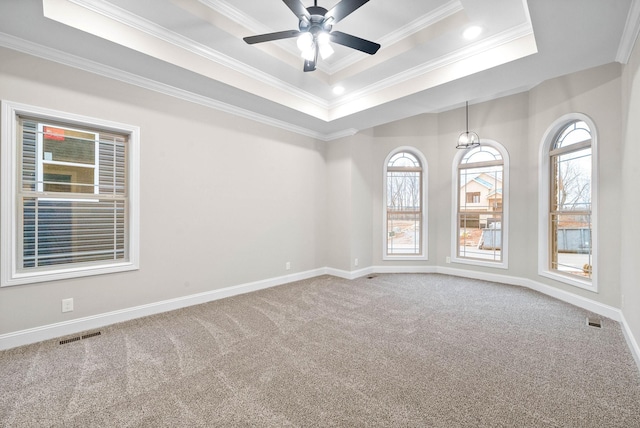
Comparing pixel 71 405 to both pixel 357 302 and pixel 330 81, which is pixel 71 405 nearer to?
pixel 357 302

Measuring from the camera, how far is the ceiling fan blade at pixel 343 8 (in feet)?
6.57

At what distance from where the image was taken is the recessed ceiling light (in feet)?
8.94

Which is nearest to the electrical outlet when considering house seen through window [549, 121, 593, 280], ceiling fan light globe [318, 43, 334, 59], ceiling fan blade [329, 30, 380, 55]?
ceiling fan light globe [318, 43, 334, 59]

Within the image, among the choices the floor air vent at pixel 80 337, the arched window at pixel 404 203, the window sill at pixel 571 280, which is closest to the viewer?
the floor air vent at pixel 80 337

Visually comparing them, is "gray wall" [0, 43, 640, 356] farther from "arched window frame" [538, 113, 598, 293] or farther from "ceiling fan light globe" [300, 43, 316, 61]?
"ceiling fan light globe" [300, 43, 316, 61]

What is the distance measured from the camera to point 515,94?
185 inches

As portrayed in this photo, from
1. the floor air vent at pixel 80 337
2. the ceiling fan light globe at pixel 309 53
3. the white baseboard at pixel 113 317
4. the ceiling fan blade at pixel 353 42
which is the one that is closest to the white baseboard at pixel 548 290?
the white baseboard at pixel 113 317

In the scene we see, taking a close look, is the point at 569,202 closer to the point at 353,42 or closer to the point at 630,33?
the point at 630,33

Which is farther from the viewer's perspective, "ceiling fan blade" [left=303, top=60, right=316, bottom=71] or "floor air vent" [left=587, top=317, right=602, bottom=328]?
"floor air vent" [left=587, top=317, right=602, bottom=328]

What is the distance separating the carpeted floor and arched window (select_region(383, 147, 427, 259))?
7.44 ft

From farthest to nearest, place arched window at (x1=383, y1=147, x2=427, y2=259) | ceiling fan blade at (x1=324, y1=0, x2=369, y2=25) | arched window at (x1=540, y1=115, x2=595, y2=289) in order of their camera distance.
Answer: arched window at (x1=383, y1=147, x2=427, y2=259) → arched window at (x1=540, y1=115, x2=595, y2=289) → ceiling fan blade at (x1=324, y1=0, x2=369, y2=25)

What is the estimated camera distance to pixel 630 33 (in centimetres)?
236

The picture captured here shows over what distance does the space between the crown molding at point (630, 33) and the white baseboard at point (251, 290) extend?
263 cm

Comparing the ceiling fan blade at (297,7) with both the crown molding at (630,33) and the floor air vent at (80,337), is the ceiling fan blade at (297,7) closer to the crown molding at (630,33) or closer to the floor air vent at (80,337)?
the crown molding at (630,33)
